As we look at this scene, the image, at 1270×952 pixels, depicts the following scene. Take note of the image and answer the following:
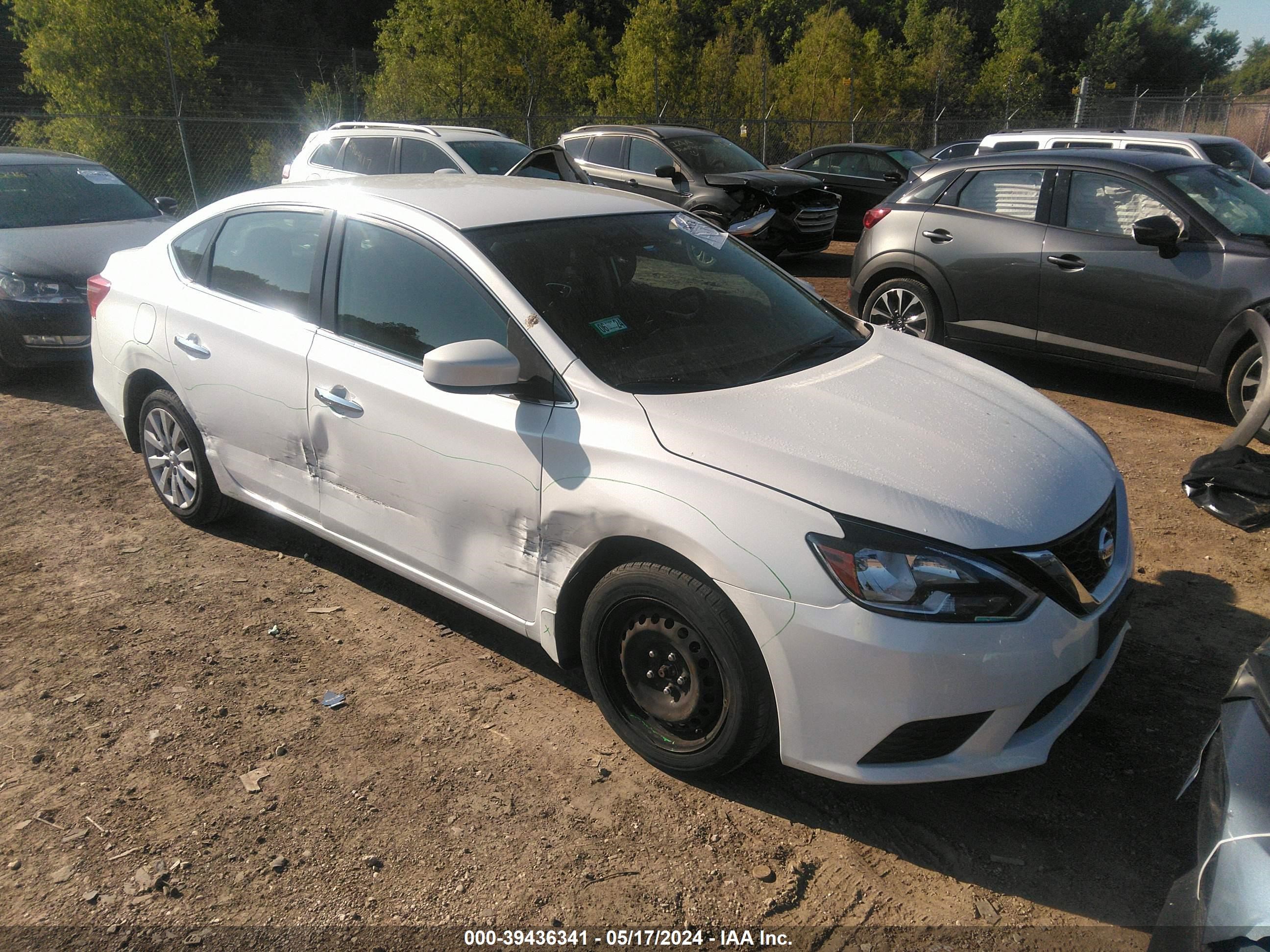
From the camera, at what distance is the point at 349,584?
14.0 ft

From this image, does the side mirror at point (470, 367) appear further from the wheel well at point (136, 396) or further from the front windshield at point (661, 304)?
the wheel well at point (136, 396)

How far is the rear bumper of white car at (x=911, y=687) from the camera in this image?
2418 mm

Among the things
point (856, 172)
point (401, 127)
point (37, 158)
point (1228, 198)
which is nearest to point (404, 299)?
point (1228, 198)

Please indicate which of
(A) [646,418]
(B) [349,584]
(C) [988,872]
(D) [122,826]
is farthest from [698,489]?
(B) [349,584]

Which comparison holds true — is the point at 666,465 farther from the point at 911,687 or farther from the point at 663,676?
the point at 911,687

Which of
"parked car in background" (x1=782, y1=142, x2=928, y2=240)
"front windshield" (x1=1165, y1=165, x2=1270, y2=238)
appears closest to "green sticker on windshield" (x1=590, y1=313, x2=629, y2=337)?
"front windshield" (x1=1165, y1=165, x2=1270, y2=238)

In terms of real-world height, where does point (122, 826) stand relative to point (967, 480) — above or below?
below

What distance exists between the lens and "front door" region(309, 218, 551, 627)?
310 centimetres

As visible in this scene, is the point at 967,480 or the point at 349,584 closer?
the point at 967,480

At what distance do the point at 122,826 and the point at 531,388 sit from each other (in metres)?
1.77

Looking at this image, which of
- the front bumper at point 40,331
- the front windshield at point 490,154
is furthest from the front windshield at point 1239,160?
the front bumper at point 40,331

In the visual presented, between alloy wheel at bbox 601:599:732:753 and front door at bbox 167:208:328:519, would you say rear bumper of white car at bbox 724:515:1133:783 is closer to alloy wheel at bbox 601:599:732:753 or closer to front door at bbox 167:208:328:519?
alloy wheel at bbox 601:599:732:753

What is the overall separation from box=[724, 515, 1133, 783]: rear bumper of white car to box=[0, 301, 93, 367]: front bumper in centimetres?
657

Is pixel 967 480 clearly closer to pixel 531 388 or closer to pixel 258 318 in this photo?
pixel 531 388
